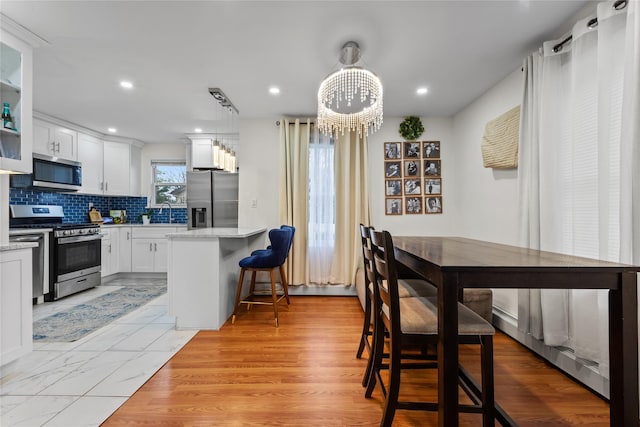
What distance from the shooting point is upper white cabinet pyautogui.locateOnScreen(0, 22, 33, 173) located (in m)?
1.84

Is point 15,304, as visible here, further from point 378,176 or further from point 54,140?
point 378,176

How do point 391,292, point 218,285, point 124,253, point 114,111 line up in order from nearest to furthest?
1. point 391,292
2. point 218,285
3. point 114,111
4. point 124,253

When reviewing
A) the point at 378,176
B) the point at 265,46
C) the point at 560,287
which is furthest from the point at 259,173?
the point at 560,287

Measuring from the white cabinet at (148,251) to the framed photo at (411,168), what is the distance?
3.71m

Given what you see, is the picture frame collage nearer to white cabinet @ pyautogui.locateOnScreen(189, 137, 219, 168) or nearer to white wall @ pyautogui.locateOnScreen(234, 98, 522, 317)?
white wall @ pyautogui.locateOnScreen(234, 98, 522, 317)

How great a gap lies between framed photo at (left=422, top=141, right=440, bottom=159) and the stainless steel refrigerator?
2.76 meters

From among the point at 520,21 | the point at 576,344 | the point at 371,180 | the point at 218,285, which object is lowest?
the point at 576,344

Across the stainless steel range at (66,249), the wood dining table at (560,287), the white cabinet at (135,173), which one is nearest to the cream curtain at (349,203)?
the wood dining table at (560,287)

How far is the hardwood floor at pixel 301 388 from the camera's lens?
4.64 ft

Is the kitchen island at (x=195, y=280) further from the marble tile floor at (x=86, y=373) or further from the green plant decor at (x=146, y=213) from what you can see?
the green plant decor at (x=146, y=213)

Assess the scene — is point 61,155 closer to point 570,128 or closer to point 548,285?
point 548,285

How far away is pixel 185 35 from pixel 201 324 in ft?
7.85

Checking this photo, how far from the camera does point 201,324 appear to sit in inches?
98.7

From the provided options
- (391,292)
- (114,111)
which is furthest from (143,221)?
(391,292)
